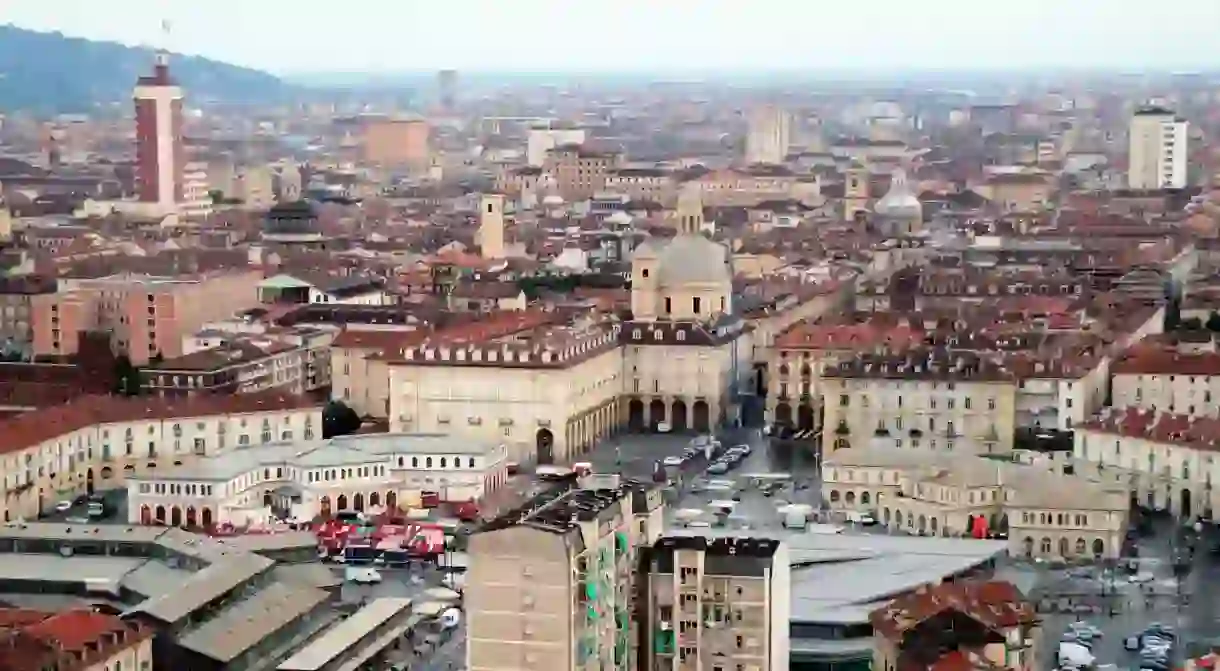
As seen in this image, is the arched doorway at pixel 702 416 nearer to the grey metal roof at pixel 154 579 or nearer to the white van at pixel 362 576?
the white van at pixel 362 576

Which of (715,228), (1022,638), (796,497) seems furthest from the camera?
(715,228)

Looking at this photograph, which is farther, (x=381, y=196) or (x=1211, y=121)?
(x=1211, y=121)

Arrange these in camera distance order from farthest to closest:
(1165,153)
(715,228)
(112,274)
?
(1165,153) < (715,228) < (112,274)

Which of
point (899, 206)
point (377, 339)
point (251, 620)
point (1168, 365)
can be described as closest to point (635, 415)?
point (377, 339)

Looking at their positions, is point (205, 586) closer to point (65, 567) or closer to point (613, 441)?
point (65, 567)

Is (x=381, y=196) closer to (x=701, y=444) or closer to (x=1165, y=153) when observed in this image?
(x=1165, y=153)

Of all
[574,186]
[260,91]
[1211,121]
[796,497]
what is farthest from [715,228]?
[260,91]

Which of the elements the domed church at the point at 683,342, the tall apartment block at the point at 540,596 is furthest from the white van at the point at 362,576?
the domed church at the point at 683,342
